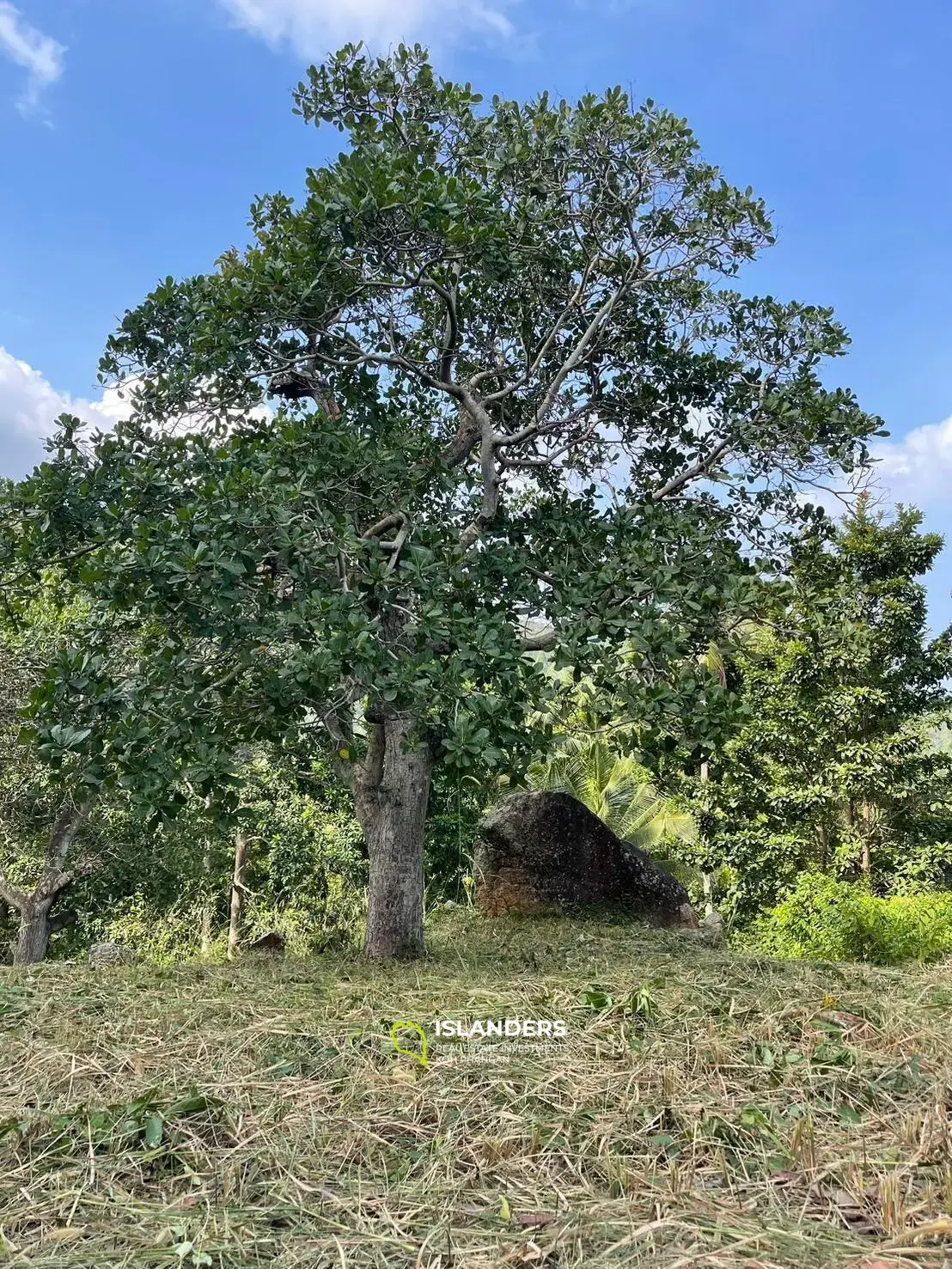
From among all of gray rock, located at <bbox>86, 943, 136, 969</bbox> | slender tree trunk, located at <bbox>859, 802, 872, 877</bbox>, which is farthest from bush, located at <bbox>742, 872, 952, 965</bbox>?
gray rock, located at <bbox>86, 943, 136, 969</bbox>

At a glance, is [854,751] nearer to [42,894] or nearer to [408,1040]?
[408,1040]

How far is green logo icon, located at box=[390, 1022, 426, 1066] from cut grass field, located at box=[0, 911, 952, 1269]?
50mm

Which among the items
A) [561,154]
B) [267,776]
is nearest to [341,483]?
[561,154]

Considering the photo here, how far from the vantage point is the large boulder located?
8953 millimetres

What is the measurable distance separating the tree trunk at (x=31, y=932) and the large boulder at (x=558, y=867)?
764cm

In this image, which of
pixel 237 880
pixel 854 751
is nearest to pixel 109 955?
pixel 237 880

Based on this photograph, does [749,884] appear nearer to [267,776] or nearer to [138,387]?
[267,776]

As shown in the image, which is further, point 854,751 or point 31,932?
point 31,932

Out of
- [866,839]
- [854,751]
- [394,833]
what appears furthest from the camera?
[866,839]

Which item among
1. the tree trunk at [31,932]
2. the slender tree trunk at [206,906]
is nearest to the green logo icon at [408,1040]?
the slender tree trunk at [206,906]

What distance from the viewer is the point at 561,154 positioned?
6125mm

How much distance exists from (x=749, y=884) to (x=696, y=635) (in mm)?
8941

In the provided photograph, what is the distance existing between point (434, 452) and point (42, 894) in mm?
10123

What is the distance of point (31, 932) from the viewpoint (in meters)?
13.3
